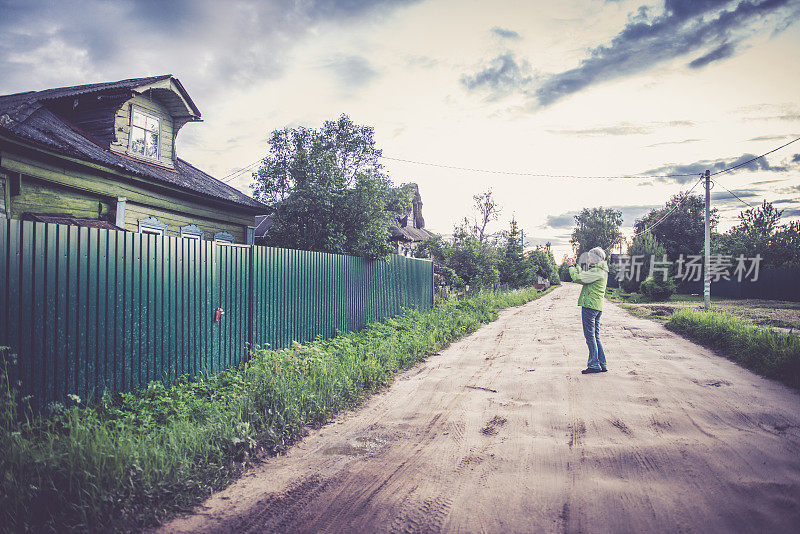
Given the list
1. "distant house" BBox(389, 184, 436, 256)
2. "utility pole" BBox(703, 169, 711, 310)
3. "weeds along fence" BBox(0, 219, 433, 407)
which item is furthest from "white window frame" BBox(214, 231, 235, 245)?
"utility pole" BBox(703, 169, 711, 310)

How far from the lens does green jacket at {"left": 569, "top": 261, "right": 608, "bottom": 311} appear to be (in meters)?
6.59

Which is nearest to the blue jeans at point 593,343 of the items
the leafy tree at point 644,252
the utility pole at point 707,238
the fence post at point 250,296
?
the fence post at point 250,296

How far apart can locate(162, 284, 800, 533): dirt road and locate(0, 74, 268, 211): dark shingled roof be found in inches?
277

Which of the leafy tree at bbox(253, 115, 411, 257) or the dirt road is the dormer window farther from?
the dirt road

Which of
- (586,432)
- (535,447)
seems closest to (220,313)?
(535,447)

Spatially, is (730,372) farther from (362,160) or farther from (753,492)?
(362,160)

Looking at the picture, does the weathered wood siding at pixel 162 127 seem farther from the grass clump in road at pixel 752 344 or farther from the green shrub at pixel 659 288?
the green shrub at pixel 659 288

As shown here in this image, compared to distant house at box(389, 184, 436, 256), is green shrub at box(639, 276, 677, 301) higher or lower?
lower

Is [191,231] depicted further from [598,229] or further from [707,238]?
[598,229]

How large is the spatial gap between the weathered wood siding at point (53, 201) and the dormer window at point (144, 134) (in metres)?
2.15

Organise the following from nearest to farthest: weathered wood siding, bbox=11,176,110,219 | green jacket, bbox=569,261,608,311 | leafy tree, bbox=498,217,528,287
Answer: green jacket, bbox=569,261,608,311 → weathered wood siding, bbox=11,176,110,219 → leafy tree, bbox=498,217,528,287

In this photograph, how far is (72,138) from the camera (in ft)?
27.3

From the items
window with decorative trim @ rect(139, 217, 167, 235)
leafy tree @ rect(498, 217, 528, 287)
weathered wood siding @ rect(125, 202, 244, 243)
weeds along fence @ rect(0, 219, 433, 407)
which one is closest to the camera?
weeds along fence @ rect(0, 219, 433, 407)

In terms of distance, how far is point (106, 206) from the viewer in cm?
848
